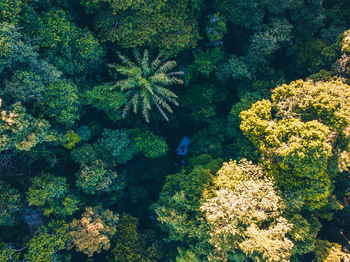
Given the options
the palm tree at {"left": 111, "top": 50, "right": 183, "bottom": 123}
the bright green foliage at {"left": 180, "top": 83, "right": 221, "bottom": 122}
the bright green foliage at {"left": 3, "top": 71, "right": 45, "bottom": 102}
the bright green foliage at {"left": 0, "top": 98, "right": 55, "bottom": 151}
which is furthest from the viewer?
the bright green foliage at {"left": 180, "top": 83, "right": 221, "bottom": 122}

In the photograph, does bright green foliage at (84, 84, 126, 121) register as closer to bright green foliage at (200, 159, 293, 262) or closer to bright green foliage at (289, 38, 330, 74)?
bright green foliage at (200, 159, 293, 262)

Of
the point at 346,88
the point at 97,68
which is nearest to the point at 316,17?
the point at 346,88

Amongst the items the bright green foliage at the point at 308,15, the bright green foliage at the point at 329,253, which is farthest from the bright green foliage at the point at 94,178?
the bright green foliage at the point at 308,15

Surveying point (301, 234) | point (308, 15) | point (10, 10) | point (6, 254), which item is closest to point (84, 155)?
point (6, 254)

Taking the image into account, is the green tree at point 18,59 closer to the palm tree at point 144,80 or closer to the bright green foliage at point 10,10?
the bright green foliage at point 10,10

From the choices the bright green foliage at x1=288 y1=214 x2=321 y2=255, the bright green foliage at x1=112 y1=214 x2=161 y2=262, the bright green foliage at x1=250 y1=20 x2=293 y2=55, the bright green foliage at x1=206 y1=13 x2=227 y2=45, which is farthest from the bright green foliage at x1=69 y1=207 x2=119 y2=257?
the bright green foliage at x1=250 y1=20 x2=293 y2=55

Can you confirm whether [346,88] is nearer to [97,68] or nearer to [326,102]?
[326,102]
